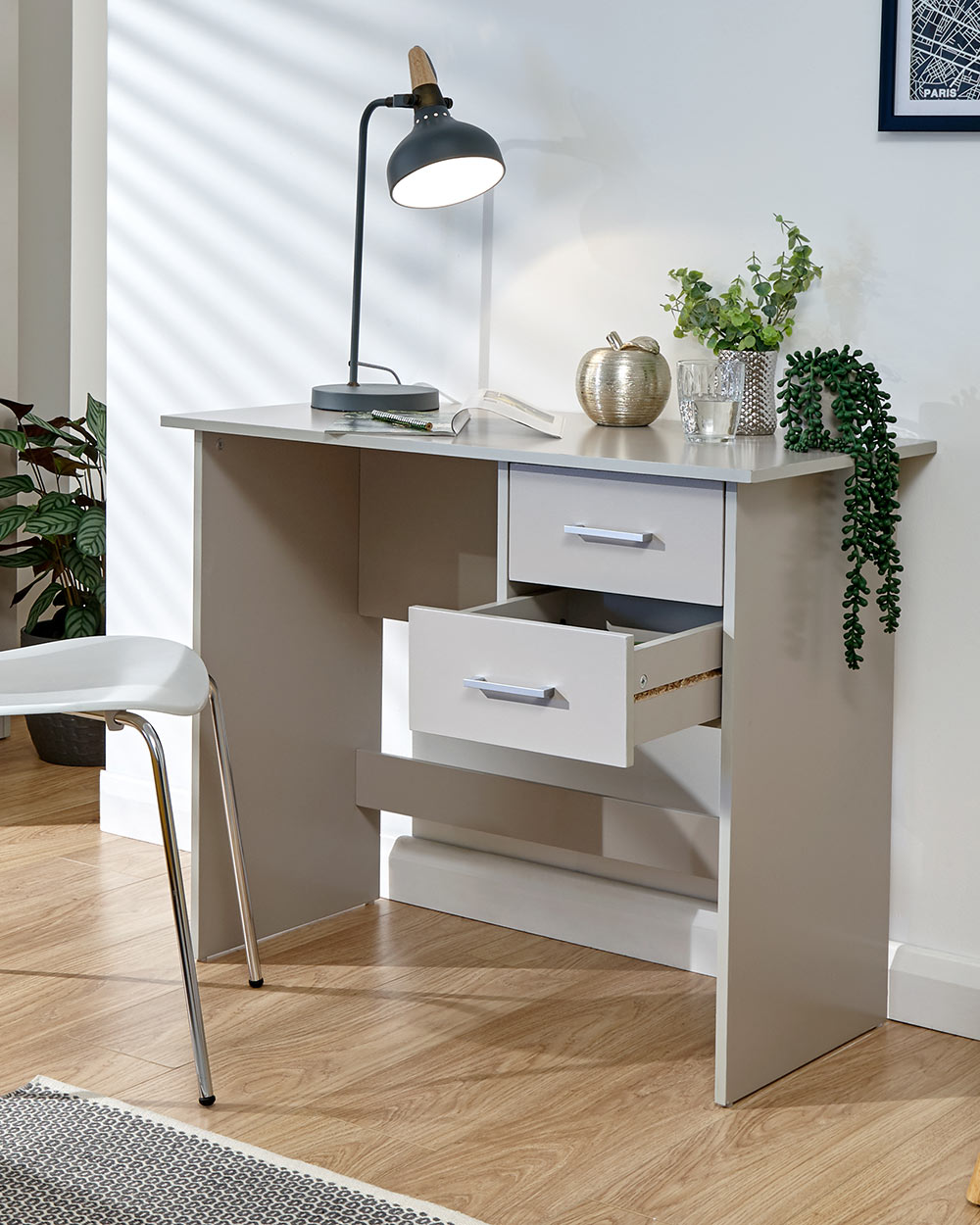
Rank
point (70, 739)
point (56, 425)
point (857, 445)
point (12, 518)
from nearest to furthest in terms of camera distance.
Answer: point (857, 445)
point (12, 518)
point (70, 739)
point (56, 425)

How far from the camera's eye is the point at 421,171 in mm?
2299

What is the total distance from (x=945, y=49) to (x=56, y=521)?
2.00 m

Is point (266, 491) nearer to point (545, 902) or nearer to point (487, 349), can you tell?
point (487, 349)

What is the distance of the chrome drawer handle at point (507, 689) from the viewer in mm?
1831

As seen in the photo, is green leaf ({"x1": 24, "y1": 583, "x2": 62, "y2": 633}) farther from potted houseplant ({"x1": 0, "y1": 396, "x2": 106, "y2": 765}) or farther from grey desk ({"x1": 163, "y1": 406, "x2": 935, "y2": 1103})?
grey desk ({"x1": 163, "y1": 406, "x2": 935, "y2": 1103})

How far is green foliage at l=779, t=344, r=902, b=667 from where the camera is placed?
1929 mm

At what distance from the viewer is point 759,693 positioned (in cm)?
192

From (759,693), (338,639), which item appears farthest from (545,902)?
(759,693)

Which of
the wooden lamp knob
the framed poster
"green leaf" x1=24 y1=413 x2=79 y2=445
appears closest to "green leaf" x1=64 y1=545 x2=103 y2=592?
"green leaf" x1=24 y1=413 x2=79 y2=445

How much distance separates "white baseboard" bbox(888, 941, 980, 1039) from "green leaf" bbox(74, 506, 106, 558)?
1816 millimetres

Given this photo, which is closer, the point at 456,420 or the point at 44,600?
the point at 456,420

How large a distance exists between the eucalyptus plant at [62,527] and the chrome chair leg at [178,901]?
1.43m

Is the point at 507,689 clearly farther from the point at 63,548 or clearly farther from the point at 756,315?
the point at 63,548

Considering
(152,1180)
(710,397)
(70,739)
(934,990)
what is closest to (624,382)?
(710,397)
